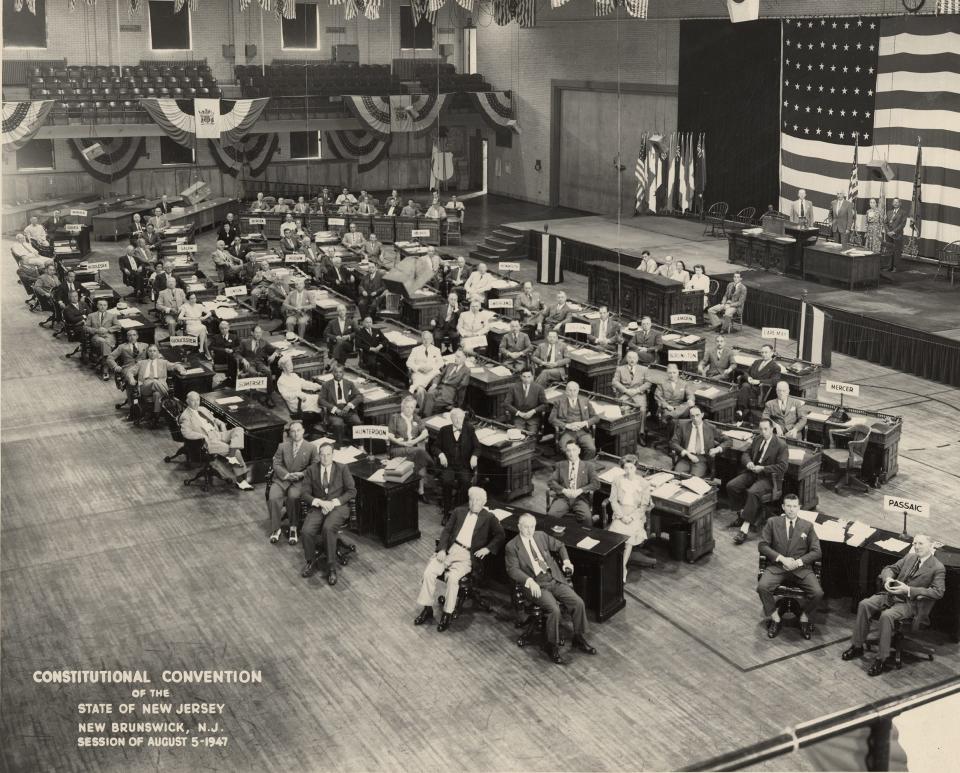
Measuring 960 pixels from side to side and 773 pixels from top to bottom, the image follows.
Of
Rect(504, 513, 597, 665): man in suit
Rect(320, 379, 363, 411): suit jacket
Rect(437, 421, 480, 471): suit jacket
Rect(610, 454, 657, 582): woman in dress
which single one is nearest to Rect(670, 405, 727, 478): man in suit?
Rect(610, 454, 657, 582): woman in dress

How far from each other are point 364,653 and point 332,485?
2.11 metres

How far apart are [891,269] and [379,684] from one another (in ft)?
56.0

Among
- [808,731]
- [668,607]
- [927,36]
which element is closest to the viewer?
[808,731]

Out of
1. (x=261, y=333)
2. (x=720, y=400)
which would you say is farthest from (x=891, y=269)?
(x=261, y=333)

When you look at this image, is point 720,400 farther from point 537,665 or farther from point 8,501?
point 8,501

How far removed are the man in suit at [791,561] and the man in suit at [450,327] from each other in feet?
29.0

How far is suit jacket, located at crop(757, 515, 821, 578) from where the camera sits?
9750 mm

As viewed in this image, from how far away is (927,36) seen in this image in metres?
22.3

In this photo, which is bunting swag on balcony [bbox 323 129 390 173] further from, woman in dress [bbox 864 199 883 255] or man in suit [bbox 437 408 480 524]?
man in suit [bbox 437 408 480 524]

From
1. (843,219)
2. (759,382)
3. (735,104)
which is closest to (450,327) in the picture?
(759,382)

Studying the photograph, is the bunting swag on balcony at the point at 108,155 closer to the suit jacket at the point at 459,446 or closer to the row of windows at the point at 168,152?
the row of windows at the point at 168,152

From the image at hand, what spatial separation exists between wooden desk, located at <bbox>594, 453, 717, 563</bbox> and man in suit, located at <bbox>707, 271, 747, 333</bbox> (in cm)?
931

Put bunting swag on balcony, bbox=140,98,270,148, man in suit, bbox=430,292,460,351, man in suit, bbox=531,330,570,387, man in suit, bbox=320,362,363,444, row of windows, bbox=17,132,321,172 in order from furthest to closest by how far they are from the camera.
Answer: row of windows, bbox=17,132,321,172
bunting swag on balcony, bbox=140,98,270,148
man in suit, bbox=430,292,460,351
man in suit, bbox=531,330,570,387
man in suit, bbox=320,362,363,444

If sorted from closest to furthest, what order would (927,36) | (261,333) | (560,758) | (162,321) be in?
(560,758) < (261,333) < (162,321) < (927,36)
